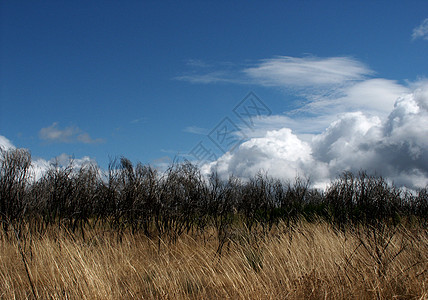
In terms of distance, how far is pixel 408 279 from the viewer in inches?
200

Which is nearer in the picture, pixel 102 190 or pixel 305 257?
pixel 305 257

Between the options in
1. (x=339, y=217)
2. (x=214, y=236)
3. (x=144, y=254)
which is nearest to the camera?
(x=144, y=254)

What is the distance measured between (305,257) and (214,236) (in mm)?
4759

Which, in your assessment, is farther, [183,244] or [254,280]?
[183,244]

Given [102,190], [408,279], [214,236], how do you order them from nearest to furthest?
1. [408,279]
2. [214,236]
3. [102,190]

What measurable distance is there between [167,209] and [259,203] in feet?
23.2

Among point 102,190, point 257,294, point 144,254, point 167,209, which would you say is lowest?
point 257,294

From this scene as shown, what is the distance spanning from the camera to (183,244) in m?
9.02

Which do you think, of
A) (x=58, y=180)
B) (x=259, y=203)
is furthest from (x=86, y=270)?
(x=259, y=203)

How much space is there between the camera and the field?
5148 mm

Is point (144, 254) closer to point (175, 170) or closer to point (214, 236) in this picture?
point (214, 236)

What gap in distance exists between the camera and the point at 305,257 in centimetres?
656

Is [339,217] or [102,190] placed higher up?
[102,190]

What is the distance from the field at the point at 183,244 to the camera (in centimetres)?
515
